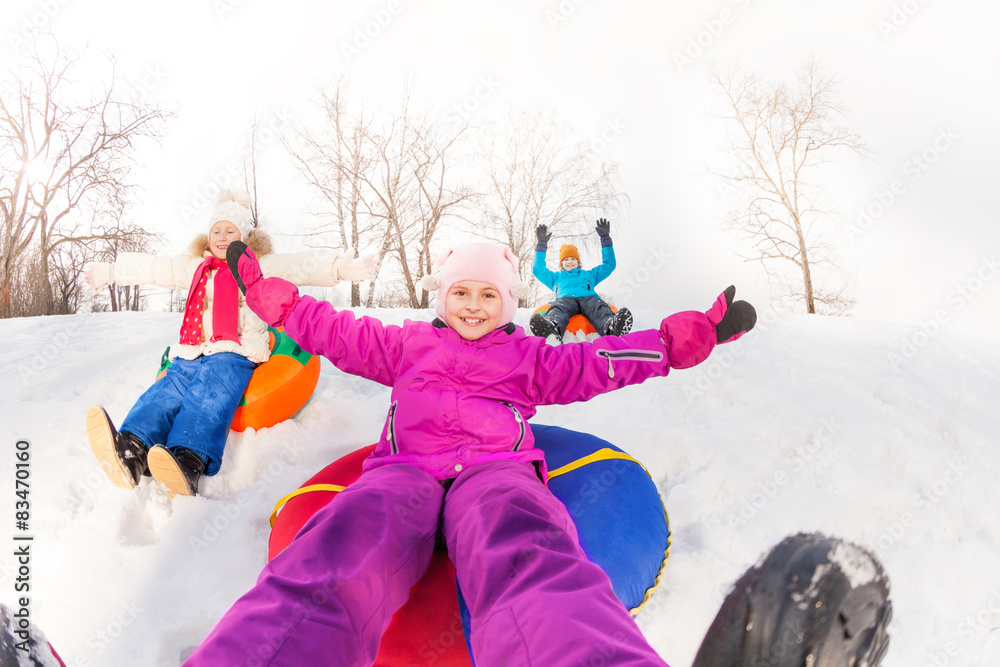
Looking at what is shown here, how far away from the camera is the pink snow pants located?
951 millimetres

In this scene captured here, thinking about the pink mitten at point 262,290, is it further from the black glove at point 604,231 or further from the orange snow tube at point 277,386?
the black glove at point 604,231

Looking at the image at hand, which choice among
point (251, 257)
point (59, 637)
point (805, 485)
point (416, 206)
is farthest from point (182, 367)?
point (416, 206)

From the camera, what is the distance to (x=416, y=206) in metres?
12.6

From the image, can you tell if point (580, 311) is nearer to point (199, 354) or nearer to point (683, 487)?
point (683, 487)

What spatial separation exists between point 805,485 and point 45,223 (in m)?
13.1

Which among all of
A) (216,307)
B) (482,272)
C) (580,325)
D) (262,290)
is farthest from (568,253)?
(262,290)

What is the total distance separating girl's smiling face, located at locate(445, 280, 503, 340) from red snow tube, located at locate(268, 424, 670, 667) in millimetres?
519

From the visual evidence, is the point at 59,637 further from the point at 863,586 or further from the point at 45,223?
the point at 45,223

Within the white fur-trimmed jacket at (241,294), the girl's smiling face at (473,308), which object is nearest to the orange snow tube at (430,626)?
the girl's smiling face at (473,308)

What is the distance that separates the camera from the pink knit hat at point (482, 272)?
6.95 ft

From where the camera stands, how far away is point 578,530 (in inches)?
60.5

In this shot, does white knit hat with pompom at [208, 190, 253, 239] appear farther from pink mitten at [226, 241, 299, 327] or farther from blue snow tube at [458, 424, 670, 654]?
blue snow tube at [458, 424, 670, 654]

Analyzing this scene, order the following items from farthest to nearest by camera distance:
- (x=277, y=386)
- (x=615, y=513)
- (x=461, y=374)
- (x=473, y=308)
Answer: (x=277, y=386)
(x=473, y=308)
(x=461, y=374)
(x=615, y=513)

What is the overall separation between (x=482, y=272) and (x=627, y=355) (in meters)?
0.66
